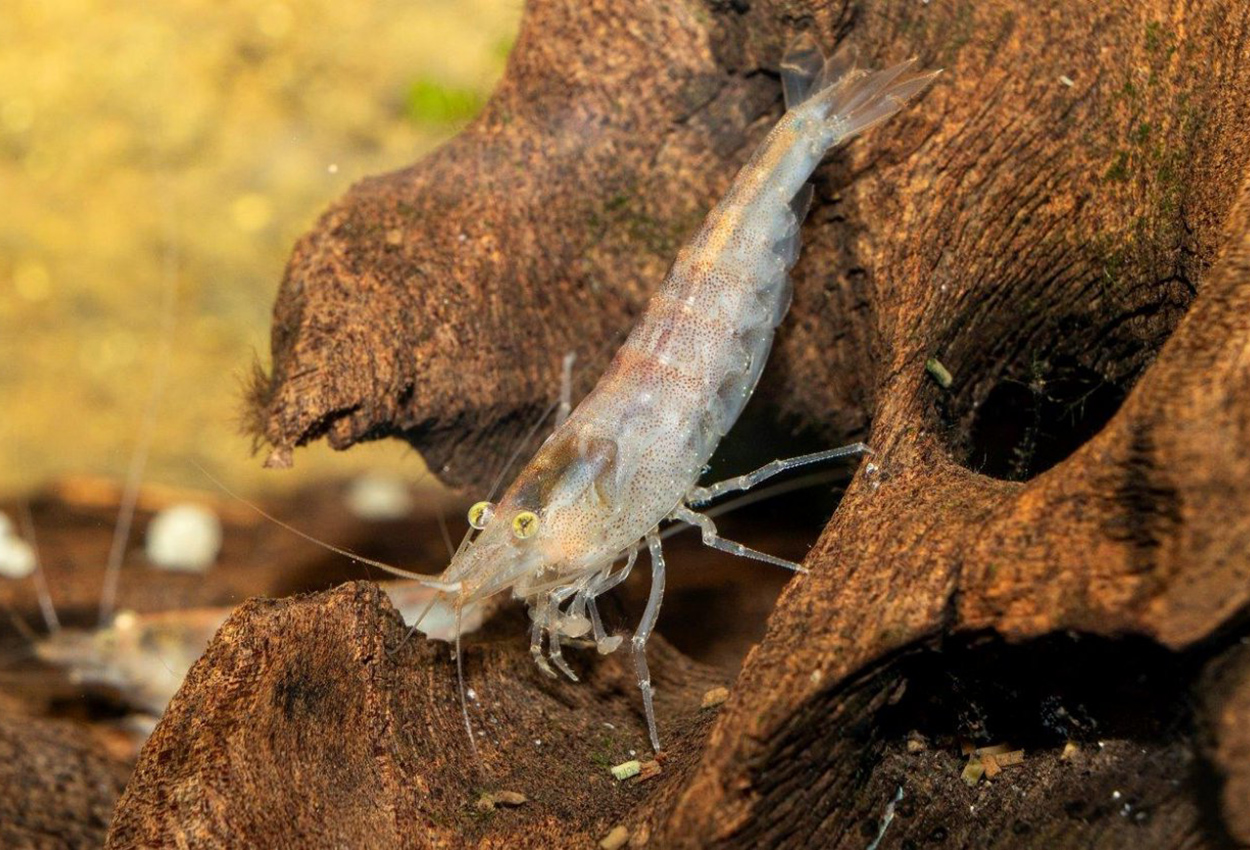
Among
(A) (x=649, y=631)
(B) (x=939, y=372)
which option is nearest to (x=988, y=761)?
(B) (x=939, y=372)

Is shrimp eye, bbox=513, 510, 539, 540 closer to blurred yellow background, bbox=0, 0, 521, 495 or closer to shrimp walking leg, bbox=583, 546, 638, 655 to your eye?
shrimp walking leg, bbox=583, 546, 638, 655

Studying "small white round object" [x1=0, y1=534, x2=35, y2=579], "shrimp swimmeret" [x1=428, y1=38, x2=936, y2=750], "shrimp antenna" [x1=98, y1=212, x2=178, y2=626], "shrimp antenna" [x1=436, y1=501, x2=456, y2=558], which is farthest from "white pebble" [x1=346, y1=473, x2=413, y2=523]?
"shrimp swimmeret" [x1=428, y1=38, x2=936, y2=750]

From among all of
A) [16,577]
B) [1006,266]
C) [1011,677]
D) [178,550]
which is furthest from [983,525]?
[16,577]

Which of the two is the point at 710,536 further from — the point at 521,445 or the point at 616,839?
the point at 616,839

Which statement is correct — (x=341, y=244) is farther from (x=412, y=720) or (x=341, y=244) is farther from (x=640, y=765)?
(x=640, y=765)

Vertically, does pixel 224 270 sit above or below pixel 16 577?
above

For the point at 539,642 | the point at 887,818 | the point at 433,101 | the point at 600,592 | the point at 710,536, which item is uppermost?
the point at 433,101

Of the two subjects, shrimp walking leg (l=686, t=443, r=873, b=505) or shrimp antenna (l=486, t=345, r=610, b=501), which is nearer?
shrimp walking leg (l=686, t=443, r=873, b=505)
